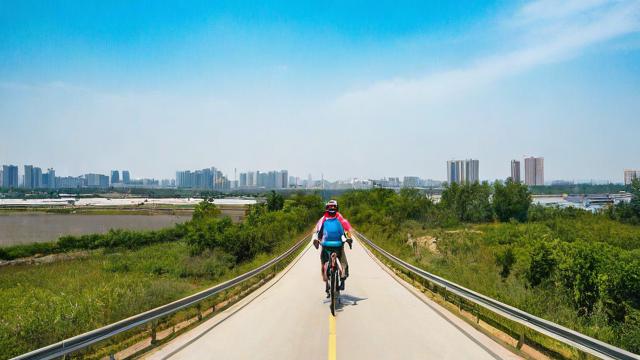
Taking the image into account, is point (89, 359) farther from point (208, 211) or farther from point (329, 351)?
point (208, 211)

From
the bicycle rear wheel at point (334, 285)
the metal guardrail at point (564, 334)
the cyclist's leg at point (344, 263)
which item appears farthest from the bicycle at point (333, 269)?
the metal guardrail at point (564, 334)

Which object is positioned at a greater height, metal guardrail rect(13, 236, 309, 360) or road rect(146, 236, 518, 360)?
metal guardrail rect(13, 236, 309, 360)

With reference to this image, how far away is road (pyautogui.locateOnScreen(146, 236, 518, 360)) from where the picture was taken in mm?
7000

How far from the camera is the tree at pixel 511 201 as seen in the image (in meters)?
97.9

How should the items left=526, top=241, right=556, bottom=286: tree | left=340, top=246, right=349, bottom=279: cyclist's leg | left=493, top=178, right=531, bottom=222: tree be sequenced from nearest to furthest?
left=340, top=246, right=349, bottom=279: cyclist's leg → left=526, top=241, right=556, bottom=286: tree → left=493, top=178, right=531, bottom=222: tree

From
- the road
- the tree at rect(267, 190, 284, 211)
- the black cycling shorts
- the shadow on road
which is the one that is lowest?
the tree at rect(267, 190, 284, 211)

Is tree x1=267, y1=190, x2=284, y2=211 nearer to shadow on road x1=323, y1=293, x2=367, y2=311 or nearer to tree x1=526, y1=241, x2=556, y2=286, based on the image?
tree x1=526, y1=241, x2=556, y2=286

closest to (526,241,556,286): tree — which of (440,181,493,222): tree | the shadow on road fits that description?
the shadow on road

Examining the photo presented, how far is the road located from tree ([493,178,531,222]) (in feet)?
308

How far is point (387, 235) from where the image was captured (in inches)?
1689

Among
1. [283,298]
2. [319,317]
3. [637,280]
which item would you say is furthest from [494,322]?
[283,298]

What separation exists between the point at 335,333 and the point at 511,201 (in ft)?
326

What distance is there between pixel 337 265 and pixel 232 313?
2825 millimetres

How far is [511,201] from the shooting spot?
3875 inches
